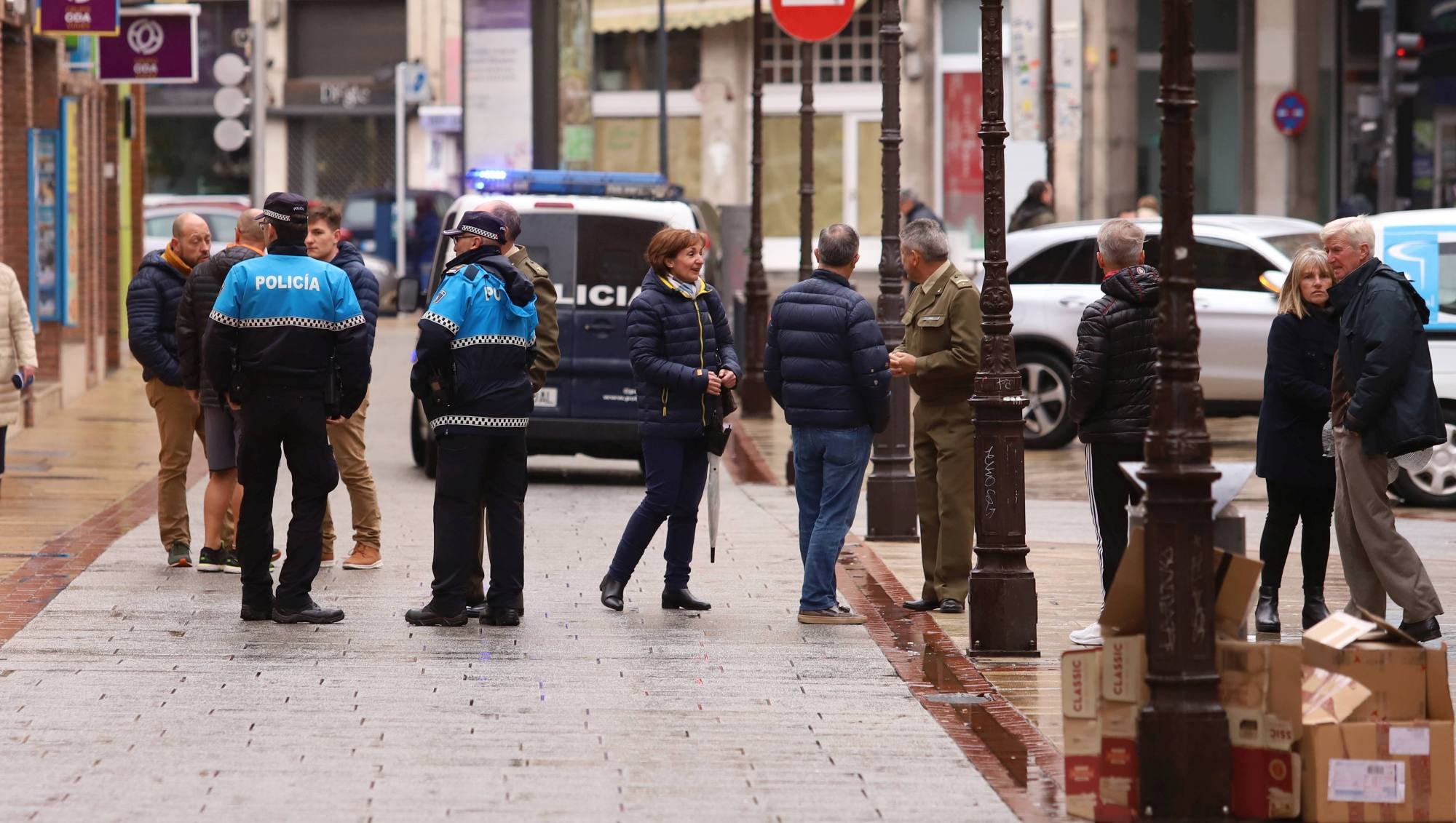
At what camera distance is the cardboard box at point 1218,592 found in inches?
252

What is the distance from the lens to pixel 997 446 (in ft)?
30.4

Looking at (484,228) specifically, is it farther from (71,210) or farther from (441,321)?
(71,210)

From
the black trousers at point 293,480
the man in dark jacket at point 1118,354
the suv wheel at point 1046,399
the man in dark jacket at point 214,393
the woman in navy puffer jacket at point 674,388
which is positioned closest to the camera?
the man in dark jacket at point 1118,354

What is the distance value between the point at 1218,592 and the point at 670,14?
120 feet

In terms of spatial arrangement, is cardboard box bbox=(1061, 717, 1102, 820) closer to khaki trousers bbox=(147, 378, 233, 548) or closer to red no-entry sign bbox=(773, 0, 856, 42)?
khaki trousers bbox=(147, 378, 233, 548)

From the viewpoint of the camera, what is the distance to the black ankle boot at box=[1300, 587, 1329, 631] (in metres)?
9.73

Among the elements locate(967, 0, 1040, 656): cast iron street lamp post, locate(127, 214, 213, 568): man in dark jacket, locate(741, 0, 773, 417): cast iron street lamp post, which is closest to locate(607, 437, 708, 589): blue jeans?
locate(967, 0, 1040, 656): cast iron street lamp post

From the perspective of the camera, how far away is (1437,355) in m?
13.7

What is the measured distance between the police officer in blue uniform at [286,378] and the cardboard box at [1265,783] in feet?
14.8

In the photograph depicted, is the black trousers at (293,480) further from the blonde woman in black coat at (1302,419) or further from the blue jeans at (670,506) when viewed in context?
the blonde woman in black coat at (1302,419)

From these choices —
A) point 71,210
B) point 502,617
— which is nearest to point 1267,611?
point 502,617

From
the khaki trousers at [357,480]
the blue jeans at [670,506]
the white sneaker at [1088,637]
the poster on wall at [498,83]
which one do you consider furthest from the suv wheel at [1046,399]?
the white sneaker at [1088,637]

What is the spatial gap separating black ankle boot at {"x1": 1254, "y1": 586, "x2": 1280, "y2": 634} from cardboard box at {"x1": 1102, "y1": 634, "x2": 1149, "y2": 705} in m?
3.48

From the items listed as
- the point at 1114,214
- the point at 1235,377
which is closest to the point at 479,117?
the point at 1235,377
